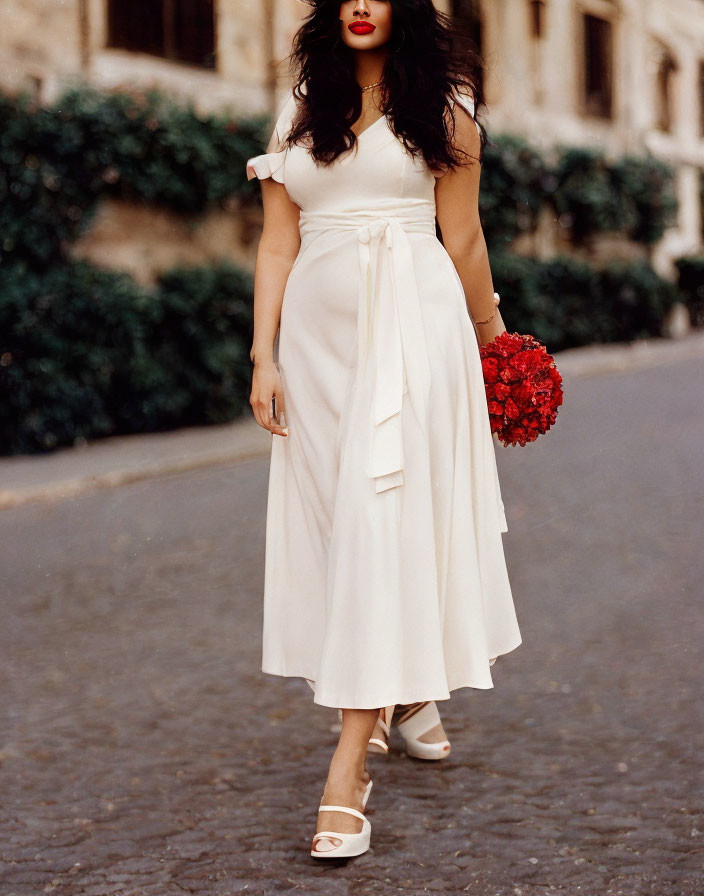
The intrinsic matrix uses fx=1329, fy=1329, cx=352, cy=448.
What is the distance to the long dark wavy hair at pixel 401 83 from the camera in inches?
123

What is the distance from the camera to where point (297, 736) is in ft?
12.7

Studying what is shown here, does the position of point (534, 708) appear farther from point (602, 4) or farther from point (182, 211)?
point (602, 4)

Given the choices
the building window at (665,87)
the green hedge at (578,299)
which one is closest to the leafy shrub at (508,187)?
the green hedge at (578,299)

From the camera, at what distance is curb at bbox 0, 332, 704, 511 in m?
8.60

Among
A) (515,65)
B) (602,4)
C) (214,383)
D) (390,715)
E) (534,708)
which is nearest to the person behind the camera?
(390,715)

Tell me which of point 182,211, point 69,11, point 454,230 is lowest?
point 454,230

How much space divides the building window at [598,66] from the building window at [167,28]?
30.9ft

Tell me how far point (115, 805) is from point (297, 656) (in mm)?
587

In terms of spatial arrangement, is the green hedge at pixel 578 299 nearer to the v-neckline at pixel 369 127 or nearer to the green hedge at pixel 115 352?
the green hedge at pixel 115 352

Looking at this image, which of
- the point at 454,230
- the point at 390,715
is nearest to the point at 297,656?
the point at 390,715

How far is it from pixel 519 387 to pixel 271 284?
2.22ft

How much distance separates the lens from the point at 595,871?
289 centimetres

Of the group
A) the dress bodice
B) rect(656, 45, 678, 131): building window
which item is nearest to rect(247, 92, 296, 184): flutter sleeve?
the dress bodice

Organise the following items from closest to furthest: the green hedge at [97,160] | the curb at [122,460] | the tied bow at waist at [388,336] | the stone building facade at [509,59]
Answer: the tied bow at waist at [388,336], the curb at [122,460], the green hedge at [97,160], the stone building facade at [509,59]
